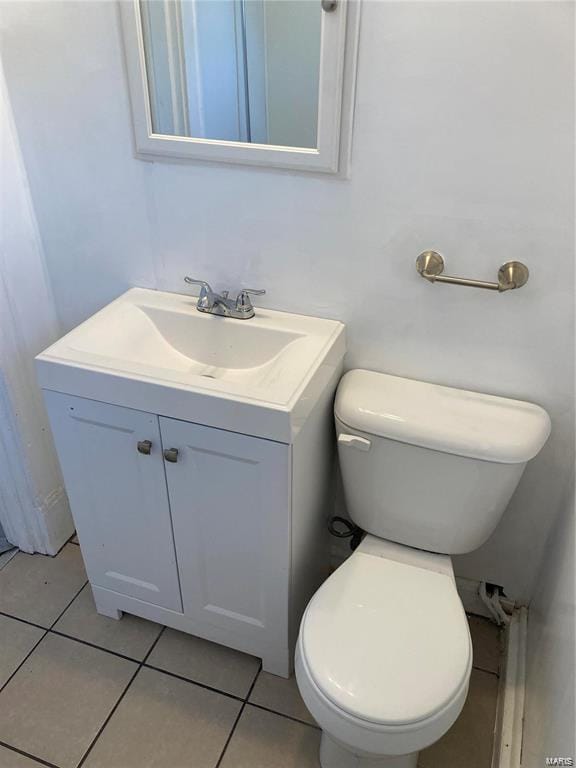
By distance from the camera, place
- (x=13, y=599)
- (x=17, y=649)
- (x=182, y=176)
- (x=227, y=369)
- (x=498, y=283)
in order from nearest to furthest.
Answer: (x=498, y=283) → (x=182, y=176) → (x=227, y=369) → (x=17, y=649) → (x=13, y=599)

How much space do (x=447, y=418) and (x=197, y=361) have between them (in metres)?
0.61

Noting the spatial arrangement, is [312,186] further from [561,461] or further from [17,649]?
[17,649]

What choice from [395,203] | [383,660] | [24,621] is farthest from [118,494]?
[395,203]

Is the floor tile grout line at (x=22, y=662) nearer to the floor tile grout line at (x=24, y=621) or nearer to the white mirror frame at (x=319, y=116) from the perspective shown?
the floor tile grout line at (x=24, y=621)

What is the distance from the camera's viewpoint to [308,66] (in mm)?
1197

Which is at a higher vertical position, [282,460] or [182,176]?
[182,176]

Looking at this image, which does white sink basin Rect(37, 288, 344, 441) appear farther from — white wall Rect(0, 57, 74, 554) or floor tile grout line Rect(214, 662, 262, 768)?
floor tile grout line Rect(214, 662, 262, 768)

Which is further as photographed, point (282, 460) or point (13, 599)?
point (13, 599)

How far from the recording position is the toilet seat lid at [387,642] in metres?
1.12

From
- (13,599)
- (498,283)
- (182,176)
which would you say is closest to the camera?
(498,283)

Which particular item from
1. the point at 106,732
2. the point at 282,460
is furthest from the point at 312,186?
the point at 106,732

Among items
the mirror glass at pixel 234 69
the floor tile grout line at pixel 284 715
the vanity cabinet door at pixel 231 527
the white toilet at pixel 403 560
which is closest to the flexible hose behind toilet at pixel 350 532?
the white toilet at pixel 403 560

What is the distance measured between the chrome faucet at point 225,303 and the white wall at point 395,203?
0.15 feet

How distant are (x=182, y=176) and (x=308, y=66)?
0.37 meters
